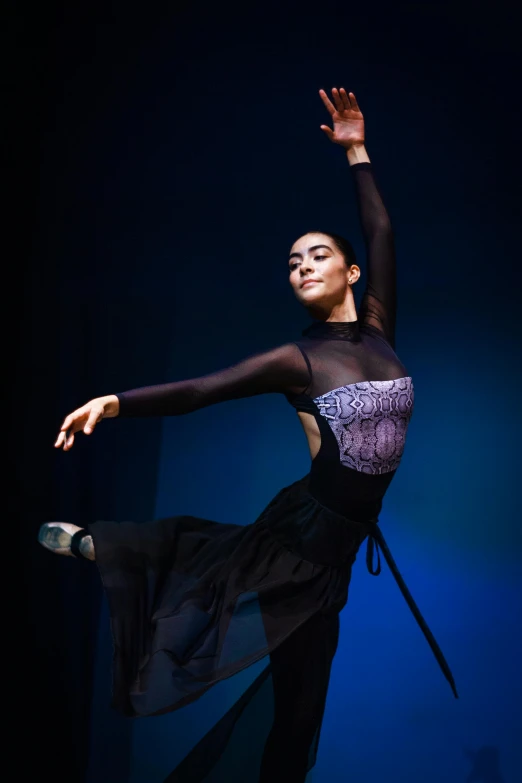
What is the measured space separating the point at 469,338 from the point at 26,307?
1.26 meters

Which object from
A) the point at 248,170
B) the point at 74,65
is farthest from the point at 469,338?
the point at 74,65

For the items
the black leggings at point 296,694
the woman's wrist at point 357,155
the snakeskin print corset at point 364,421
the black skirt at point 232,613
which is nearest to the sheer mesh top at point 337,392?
the snakeskin print corset at point 364,421

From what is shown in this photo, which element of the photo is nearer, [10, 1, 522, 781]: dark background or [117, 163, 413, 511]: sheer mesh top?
[117, 163, 413, 511]: sheer mesh top

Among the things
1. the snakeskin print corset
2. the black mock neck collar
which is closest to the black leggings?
the snakeskin print corset

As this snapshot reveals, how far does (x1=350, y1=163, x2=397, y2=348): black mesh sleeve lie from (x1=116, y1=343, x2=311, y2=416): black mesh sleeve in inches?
10.8

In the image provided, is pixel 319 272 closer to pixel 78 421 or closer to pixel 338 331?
pixel 338 331

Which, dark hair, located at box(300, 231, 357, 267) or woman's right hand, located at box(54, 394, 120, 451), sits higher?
dark hair, located at box(300, 231, 357, 267)

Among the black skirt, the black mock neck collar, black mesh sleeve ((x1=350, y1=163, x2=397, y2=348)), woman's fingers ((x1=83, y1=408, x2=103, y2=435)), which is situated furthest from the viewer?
black mesh sleeve ((x1=350, y1=163, x2=397, y2=348))

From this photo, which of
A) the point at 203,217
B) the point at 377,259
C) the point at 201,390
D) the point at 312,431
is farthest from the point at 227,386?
the point at 203,217

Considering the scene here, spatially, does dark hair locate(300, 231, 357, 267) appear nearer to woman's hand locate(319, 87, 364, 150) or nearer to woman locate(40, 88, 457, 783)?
woman locate(40, 88, 457, 783)

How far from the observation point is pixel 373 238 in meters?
1.59

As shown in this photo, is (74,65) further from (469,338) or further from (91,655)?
(91,655)

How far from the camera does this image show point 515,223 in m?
2.15

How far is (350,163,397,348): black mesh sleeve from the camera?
158 centimetres
